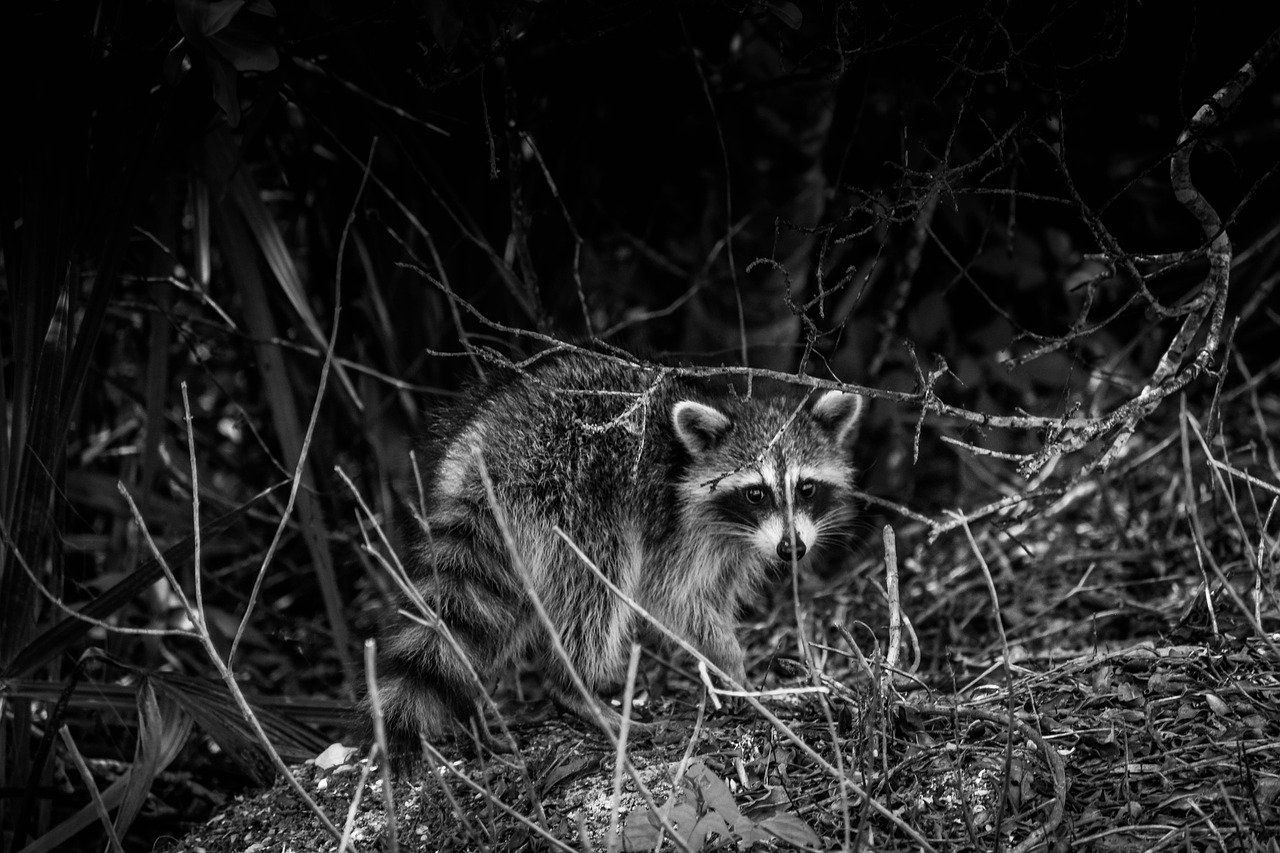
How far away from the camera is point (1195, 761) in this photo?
2.29 metres

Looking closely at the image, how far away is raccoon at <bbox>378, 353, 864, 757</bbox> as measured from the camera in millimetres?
2975

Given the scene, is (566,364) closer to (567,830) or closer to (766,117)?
(567,830)

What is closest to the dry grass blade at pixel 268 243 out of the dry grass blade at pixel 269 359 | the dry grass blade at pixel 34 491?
the dry grass blade at pixel 269 359

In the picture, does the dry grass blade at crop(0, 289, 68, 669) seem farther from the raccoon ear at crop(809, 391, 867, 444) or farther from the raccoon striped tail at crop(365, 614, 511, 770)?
the raccoon ear at crop(809, 391, 867, 444)

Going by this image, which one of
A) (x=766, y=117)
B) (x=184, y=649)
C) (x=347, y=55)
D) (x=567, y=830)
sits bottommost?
(x=184, y=649)

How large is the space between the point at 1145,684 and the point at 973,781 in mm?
589

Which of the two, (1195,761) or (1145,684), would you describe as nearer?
(1195,761)

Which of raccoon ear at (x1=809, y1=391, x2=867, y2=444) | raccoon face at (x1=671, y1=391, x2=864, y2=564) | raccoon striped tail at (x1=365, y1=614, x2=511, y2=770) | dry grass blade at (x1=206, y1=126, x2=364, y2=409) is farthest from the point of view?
dry grass blade at (x1=206, y1=126, x2=364, y2=409)

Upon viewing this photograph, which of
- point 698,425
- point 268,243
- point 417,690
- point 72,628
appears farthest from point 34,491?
point 698,425

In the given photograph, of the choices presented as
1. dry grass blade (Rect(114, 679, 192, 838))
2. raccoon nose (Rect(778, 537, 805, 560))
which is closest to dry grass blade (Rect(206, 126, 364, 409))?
dry grass blade (Rect(114, 679, 192, 838))

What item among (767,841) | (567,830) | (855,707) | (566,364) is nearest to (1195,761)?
(855,707)

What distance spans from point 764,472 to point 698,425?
0.83 feet

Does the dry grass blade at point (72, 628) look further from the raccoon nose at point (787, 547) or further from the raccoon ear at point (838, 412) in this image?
the raccoon ear at point (838, 412)

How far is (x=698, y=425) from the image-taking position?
3.37 m
